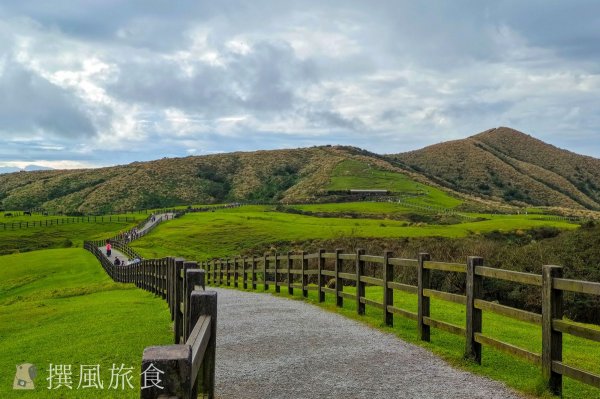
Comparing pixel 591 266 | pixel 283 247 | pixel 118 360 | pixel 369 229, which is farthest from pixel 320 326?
pixel 369 229

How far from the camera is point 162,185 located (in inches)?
6319

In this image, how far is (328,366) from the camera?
8.56 metres

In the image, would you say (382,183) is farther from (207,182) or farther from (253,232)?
(253,232)

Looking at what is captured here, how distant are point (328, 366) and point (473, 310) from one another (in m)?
2.38

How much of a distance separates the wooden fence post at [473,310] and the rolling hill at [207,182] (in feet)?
374

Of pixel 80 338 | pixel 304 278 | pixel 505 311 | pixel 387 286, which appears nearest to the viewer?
pixel 505 311

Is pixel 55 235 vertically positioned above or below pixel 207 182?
below

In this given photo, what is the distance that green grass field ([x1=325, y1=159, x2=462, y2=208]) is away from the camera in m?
120

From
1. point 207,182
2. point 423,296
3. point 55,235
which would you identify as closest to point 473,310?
point 423,296

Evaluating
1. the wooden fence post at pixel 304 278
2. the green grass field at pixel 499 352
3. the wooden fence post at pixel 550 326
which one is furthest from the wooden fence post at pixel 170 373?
the wooden fence post at pixel 304 278

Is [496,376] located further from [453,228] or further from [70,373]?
[453,228]

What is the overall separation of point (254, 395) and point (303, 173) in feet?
547

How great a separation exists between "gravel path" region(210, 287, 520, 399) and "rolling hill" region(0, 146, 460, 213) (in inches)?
4417

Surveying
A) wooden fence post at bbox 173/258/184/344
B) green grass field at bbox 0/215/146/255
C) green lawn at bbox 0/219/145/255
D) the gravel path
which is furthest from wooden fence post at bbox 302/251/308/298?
green lawn at bbox 0/219/145/255
